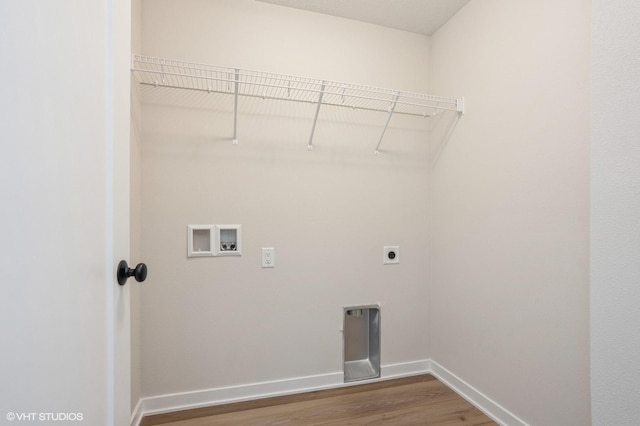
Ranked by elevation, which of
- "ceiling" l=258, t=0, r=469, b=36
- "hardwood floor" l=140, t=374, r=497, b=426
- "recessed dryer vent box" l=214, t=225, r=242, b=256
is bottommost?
"hardwood floor" l=140, t=374, r=497, b=426

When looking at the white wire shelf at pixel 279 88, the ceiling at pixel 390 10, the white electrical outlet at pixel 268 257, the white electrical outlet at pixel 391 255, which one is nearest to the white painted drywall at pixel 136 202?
the white wire shelf at pixel 279 88

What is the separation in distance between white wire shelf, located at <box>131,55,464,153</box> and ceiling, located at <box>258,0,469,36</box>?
1.70 feet

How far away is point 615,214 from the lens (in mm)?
750

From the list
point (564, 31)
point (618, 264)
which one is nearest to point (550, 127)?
point (564, 31)

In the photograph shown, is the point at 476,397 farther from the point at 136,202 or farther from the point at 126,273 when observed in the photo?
the point at 136,202

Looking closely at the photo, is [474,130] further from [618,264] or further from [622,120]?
[618,264]

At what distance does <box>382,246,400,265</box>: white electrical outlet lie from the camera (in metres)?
2.05

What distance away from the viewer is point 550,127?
134 centimetres

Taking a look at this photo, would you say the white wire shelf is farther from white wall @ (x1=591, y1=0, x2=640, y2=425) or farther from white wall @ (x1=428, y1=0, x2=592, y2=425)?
white wall @ (x1=591, y1=0, x2=640, y2=425)

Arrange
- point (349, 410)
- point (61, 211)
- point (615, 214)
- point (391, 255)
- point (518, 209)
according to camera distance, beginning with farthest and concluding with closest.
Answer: point (391, 255) → point (349, 410) → point (518, 209) → point (615, 214) → point (61, 211)

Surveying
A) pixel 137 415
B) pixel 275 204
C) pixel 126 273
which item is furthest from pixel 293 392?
pixel 126 273

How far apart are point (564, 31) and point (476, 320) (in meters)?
1.61

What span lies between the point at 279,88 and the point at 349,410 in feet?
6.96

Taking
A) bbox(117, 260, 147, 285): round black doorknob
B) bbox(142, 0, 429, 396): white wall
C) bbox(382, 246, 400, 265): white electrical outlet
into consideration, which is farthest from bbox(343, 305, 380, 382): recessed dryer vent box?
bbox(117, 260, 147, 285): round black doorknob
